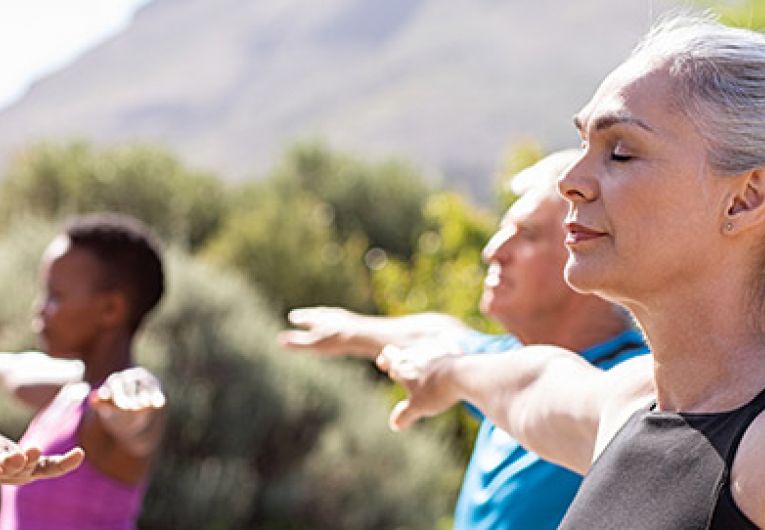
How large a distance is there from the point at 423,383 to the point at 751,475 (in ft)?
3.12

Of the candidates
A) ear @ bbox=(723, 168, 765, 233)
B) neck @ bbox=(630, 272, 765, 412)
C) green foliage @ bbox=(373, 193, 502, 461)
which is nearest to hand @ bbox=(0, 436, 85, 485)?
neck @ bbox=(630, 272, 765, 412)

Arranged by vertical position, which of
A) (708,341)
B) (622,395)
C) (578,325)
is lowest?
(578,325)

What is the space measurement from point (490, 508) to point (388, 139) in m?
73.2

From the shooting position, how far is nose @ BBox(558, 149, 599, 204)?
1865 mm

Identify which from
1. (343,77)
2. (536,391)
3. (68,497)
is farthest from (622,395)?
(343,77)

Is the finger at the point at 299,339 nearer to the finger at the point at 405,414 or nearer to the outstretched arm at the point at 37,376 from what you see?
the finger at the point at 405,414

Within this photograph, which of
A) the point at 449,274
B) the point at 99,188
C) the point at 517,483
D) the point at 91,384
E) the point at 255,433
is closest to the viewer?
the point at 517,483

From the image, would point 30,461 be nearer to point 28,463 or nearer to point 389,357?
point 28,463

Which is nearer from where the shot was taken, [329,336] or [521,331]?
[521,331]

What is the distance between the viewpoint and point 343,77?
10219 centimetres

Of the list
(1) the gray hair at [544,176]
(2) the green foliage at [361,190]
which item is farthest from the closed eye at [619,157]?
(2) the green foliage at [361,190]

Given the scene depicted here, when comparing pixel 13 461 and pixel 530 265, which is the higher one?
pixel 13 461

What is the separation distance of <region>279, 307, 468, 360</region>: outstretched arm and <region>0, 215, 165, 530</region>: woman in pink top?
42cm

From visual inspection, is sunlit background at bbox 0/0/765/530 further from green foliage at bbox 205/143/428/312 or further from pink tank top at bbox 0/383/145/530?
pink tank top at bbox 0/383/145/530
